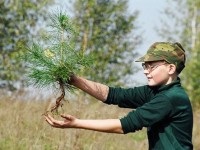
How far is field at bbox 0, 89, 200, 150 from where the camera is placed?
6215mm

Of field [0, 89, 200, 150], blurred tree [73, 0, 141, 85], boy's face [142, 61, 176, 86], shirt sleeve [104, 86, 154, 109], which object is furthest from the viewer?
blurred tree [73, 0, 141, 85]

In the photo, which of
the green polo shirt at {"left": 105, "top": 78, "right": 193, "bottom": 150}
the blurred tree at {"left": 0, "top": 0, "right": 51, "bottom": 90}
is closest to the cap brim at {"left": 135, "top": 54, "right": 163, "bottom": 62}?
the green polo shirt at {"left": 105, "top": 78, "right": 193, "bottom": 150}

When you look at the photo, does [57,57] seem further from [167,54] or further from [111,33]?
[111,33]

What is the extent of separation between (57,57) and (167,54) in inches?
29.2

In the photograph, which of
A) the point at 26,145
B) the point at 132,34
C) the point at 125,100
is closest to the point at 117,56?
the point at 132,34

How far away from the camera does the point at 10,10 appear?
15953mm

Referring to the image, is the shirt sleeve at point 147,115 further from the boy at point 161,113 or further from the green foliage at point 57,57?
the green foliage at point 57,57

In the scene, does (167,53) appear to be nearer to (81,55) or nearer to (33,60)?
(81,55)

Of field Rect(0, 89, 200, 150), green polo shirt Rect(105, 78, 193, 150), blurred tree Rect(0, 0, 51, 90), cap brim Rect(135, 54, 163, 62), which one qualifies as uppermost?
blurred tree Rect(0, 0, 51, 90)

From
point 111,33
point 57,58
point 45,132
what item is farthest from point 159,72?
point 111,33

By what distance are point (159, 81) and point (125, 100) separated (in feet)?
1.77

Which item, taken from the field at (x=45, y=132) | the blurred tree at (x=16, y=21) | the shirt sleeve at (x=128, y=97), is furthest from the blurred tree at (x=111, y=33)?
the shirt sleeve at (x=128, y=97)

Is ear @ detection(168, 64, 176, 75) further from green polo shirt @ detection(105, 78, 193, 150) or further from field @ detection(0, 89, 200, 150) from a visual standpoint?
field @ detection(0, 89, 200, 150)

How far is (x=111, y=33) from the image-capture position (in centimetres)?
2289
